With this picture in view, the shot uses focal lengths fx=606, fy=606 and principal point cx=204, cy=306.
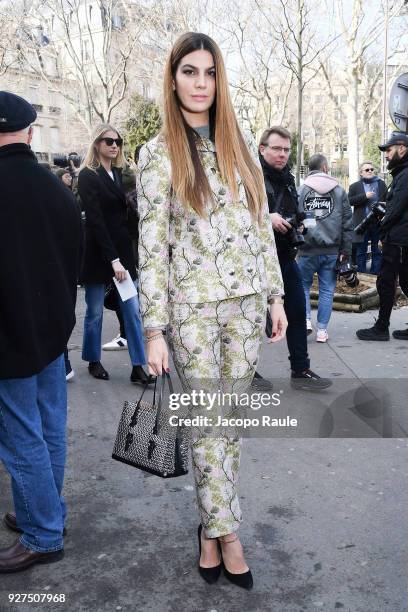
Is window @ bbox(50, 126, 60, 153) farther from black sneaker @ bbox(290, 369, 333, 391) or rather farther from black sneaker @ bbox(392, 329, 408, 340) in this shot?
black sneaker @ bbox(290, 369, 333, 391)

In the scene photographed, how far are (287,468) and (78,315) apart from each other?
14.7 feet

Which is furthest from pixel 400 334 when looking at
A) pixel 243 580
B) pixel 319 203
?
pixel 243 580

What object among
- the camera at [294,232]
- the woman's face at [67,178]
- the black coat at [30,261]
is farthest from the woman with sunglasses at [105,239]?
the woman's face at [67,178]

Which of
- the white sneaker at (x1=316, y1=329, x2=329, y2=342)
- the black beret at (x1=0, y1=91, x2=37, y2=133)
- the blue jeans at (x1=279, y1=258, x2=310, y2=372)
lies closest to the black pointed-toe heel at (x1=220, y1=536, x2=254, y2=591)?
the black beret at (x1=0, y1=91, x2=37, y2=133)

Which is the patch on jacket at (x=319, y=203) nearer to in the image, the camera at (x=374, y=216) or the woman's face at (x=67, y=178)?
the camera at (x=374, y=216)

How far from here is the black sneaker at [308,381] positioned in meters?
4.66

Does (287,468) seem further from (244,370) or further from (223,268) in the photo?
(223,268)

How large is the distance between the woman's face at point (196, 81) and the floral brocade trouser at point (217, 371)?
75 centimetres

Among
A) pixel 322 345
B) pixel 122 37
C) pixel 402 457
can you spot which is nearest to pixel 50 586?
pixel 402 457

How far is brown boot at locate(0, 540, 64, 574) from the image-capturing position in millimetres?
2479

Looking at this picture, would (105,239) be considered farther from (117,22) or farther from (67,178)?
(117,22)

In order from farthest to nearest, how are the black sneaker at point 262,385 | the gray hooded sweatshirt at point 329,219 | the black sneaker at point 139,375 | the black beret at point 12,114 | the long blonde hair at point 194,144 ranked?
the gray hooded sweatshirt at point 329,219, the black sneaker at point 139,375, the black sneaker at point 262,385, the black beret at point 12,114, the long blonde hair at point 194,144

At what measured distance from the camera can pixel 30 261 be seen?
2311 mm

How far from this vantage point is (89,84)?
23656mm
